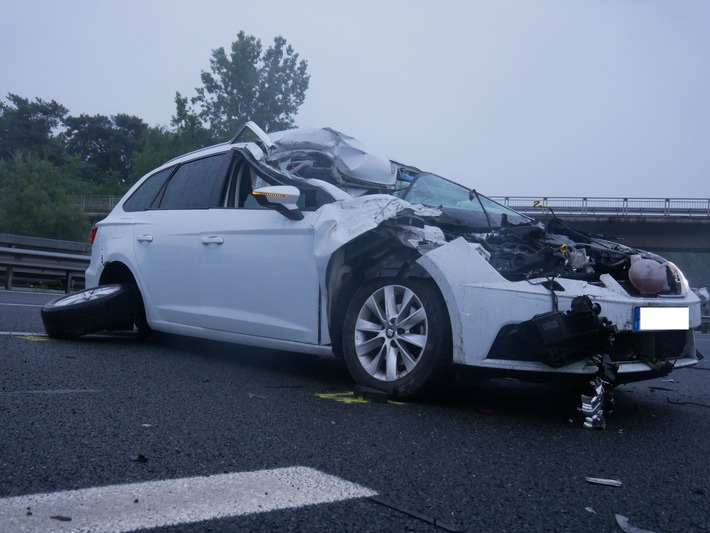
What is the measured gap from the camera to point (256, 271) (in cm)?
517

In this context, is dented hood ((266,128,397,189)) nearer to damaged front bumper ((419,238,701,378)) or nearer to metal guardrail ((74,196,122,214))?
damaged front bumper ((419,238,701,378))

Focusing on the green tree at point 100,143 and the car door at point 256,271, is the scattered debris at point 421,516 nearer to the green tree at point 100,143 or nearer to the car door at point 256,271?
the car door at point 256,271

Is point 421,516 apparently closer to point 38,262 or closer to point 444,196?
point 444,196

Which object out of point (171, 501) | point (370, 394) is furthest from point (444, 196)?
point (171, 501)

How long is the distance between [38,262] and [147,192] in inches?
397

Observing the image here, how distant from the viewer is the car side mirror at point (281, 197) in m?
4.77

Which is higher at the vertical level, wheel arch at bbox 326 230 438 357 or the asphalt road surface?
wheel arch at bbox 326 230 438 357

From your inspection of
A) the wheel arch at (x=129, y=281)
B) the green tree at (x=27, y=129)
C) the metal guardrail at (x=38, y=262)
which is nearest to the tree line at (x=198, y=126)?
the green tree at (x=27, y=129)

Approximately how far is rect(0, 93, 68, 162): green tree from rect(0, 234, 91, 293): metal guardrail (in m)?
63.3

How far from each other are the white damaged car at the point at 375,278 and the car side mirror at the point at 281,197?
0.01m

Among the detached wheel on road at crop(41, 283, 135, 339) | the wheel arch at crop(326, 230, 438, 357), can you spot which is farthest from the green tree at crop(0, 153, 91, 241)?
the wheel arch at crop(326, 230, 438, 357)

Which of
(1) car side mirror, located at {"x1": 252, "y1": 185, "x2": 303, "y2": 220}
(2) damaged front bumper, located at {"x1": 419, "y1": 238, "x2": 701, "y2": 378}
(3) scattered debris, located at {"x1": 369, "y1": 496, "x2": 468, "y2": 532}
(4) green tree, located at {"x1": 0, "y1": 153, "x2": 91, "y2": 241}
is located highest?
(4) green tree, located at {"x1": 0, "y1": 153, "x2": 91, "y2": 241}

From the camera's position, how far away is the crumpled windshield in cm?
524

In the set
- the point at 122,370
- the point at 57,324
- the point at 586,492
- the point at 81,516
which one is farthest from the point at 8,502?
the point at 57,324
